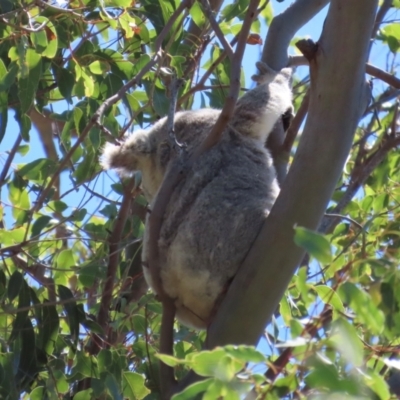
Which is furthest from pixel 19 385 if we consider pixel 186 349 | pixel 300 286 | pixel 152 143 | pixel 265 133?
pixel 300 286

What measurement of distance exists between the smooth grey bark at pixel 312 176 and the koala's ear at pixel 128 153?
1.10 metres

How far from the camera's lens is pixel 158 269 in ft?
8.34

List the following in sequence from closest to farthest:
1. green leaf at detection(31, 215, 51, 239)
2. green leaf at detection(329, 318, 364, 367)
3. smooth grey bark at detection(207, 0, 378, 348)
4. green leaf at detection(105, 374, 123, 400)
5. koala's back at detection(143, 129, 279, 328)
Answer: green leaf at detection(329, 318, 364, 367), smooth grey bark at detection(207, 0, 378, 348), green leaf at detection(105, 374, 123, 400), koala's back at detection(143, 129, 279, 328), green leaf at detection(31, 215, 51, 239)

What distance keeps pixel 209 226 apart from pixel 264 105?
567mm

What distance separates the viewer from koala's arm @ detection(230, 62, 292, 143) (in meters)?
2.93

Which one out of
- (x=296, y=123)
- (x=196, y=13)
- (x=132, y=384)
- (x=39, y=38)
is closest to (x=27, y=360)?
(x=132, y=384)

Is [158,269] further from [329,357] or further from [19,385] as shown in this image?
[329,357]

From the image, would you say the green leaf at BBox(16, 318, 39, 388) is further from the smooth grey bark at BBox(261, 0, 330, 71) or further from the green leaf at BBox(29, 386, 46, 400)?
the smooth grey bark at BBox(261, 0, 330, 71)

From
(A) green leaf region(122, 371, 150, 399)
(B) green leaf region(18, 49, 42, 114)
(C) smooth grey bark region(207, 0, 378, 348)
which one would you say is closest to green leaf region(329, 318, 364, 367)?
(C) smooth grey bark region(207, 0, 378, 348)

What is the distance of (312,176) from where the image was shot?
2.03 m

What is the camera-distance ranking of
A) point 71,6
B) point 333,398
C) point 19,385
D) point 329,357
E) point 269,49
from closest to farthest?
point 333,398
point 329,357
point 19,385
point 269,49
point 71,6

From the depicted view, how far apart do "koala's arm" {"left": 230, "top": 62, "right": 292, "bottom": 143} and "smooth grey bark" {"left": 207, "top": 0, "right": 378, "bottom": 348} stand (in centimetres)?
85

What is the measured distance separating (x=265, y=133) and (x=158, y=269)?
28.9 inches

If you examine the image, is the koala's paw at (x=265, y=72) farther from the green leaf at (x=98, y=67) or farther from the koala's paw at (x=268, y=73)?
the green leaf at (x=98, y=67)
